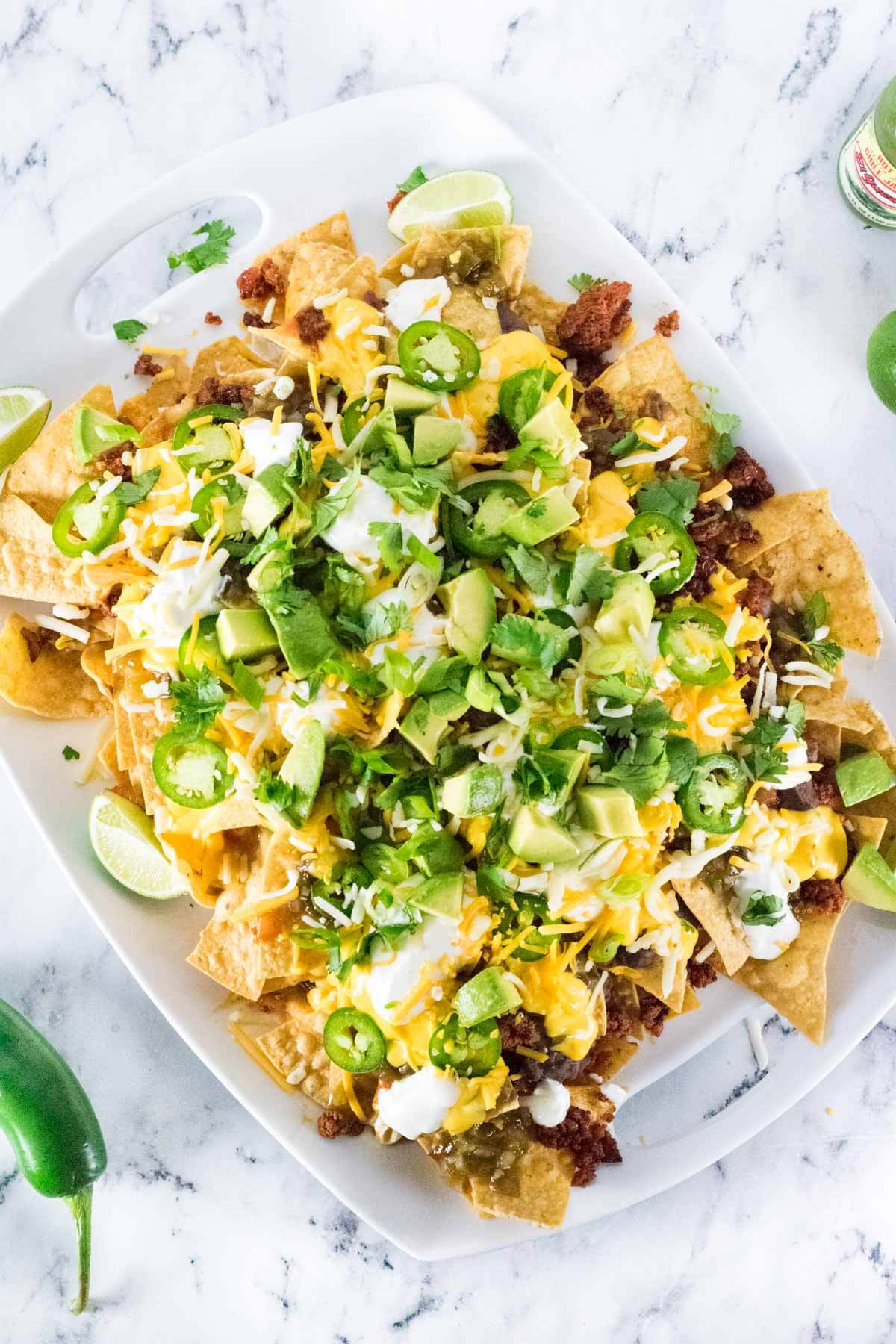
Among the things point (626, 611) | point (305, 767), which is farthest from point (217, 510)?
point (626, 611)

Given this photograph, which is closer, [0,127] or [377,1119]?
[377,1119]

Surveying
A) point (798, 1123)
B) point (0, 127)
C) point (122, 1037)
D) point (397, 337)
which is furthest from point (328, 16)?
point (798, 1123)

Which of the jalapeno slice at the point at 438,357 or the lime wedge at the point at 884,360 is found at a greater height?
the jalapeno slice at the point at 438,357

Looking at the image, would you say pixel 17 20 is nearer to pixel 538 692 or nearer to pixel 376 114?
pixel 376 114

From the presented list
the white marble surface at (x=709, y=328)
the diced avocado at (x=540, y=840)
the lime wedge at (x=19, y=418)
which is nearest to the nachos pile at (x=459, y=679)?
the diced avocado at (x=540, y=840)

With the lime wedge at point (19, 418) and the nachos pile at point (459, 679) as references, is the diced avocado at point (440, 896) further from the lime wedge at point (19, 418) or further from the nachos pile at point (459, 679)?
the lime wedge at point (19, 418)

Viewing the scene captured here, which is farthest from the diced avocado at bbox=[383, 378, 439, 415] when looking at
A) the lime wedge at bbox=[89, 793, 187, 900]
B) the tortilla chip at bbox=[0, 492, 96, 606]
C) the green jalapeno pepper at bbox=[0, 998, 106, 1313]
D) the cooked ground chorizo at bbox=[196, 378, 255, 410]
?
the green jalapeno pepper at bbox=[0, 998, 106, 1313]

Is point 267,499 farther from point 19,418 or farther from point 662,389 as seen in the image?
point 662,389

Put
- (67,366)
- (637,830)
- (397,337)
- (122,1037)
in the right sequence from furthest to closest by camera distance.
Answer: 1. (122,1037)
2. (67,366)
3. (397,337)
4. (637,830)
